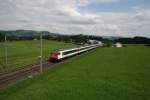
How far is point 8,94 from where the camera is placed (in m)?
16.4

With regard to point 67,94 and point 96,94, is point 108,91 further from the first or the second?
point 67,94

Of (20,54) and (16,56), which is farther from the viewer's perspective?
(20,54)

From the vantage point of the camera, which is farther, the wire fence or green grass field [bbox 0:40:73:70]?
green grass field [bbox 0:40:73:70]

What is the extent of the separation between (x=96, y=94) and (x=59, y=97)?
3300 mm

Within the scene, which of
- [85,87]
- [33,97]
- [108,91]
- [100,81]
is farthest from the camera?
[100,81]

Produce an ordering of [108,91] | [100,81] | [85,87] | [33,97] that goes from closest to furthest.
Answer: [33,97] → [108,91] → [85,87] → [100,81]

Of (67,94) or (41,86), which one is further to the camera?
(41,86)

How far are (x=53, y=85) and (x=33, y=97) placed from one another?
4212mm

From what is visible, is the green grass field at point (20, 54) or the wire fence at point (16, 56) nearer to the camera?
the wire fence at point (16, 56)

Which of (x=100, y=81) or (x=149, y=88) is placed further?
(x=100, y=81)

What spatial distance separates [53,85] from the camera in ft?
64.2

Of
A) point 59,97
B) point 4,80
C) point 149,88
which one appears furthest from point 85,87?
point 4,80

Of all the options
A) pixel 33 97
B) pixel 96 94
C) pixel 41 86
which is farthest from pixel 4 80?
pixel 96 94

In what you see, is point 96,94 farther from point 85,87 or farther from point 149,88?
point 149,88
